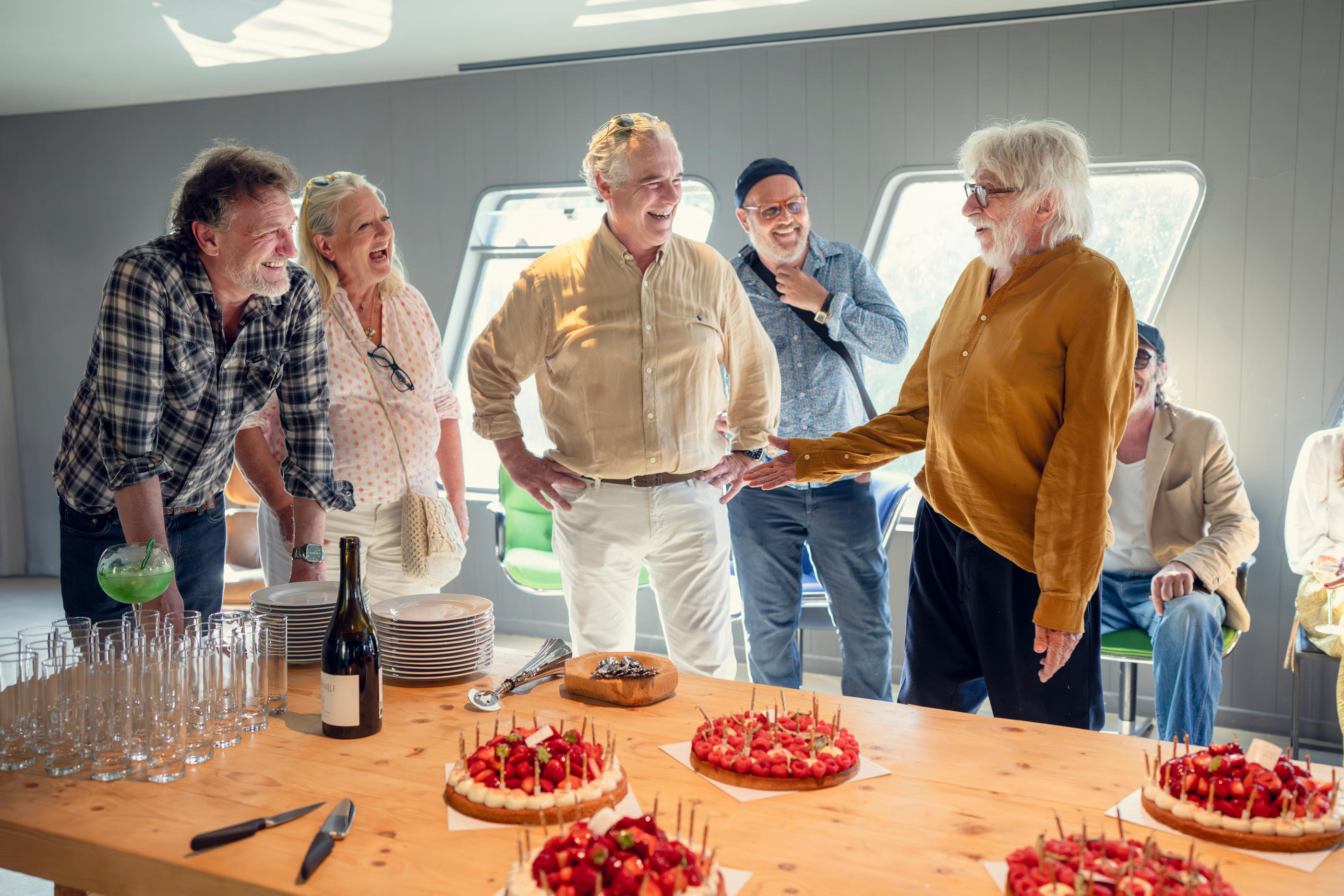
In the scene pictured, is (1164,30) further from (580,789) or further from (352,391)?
(580,789)

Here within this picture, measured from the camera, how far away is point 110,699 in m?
1.44

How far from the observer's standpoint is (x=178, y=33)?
462cm

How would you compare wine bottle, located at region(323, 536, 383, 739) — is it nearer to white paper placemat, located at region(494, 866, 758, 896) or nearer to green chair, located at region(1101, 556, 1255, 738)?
white paper placemat, located at region(494, 866, 758, 896)

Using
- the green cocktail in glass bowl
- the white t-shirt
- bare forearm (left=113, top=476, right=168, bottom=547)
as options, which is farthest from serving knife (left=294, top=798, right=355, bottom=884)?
the white t-shirt

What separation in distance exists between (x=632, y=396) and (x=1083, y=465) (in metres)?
1.11

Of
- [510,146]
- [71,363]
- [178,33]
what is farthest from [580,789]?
[71,363]

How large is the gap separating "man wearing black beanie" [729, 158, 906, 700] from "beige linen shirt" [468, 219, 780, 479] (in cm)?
49

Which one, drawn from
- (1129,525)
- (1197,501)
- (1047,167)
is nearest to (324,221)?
(1047,167)

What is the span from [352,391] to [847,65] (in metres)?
2.71

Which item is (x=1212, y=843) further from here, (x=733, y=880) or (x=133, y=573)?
(x=133, y=573)

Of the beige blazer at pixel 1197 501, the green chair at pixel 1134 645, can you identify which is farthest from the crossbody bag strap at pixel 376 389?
the beige blazer at pixel 1197 501

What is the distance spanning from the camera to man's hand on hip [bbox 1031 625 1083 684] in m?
1.93

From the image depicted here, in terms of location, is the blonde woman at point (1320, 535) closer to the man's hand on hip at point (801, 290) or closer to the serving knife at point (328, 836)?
the man's hand on hip at point (801, 290)

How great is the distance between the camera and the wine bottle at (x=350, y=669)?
1.58 metres
